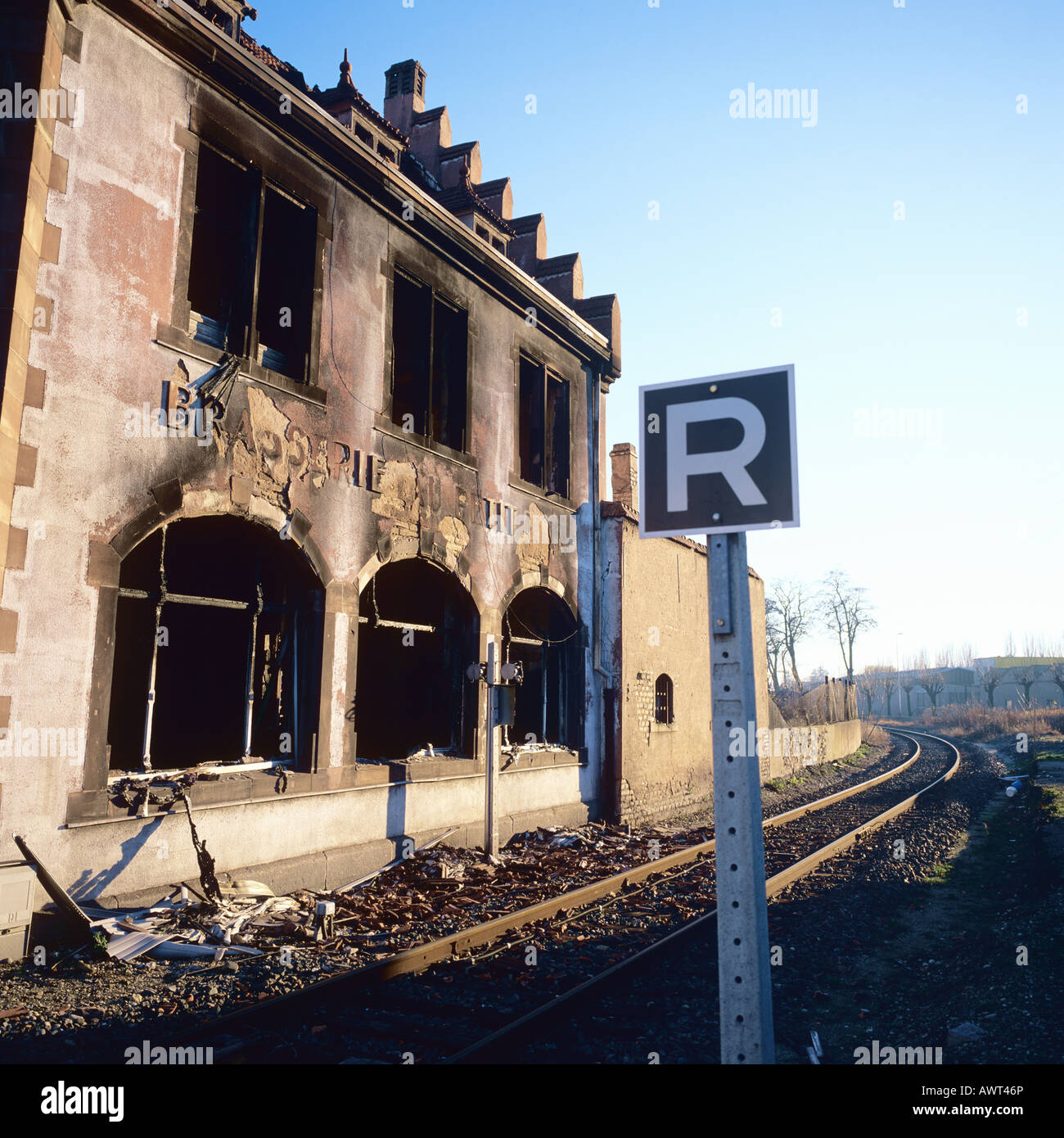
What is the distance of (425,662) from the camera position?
11.3 metres

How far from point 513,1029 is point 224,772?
4.15m

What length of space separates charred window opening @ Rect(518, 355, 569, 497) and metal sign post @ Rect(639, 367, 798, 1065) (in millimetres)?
10248

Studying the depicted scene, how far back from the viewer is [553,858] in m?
10.1

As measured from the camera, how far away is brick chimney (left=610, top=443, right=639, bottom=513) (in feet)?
51.7

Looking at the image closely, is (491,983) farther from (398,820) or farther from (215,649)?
(215,649)

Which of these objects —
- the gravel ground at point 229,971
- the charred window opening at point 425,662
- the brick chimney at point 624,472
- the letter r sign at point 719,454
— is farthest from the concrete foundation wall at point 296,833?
the brick chimney at point 624,472

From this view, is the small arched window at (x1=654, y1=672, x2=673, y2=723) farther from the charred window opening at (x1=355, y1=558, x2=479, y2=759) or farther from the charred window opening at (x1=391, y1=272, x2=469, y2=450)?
the charred window opening at (x1=391, y1=272, x2=469, y2=450)

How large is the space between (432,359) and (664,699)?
25.8 feet

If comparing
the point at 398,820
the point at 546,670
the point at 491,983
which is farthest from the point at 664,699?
the point at 491,983

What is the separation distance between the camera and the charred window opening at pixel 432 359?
1090 cm

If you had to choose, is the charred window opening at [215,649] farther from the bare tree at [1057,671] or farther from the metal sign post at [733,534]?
the bare tree at [1057,671]

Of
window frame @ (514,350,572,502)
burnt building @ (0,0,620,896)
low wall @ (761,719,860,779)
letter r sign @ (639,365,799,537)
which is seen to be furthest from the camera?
low wall @ (761,719,860,779)

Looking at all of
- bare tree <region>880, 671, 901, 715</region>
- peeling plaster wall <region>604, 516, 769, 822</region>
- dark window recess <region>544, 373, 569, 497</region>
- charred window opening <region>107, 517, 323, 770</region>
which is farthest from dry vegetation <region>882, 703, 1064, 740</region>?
charred window opening <region>107, 517, 323, 770</region>

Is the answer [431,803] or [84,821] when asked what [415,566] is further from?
[84,821]
